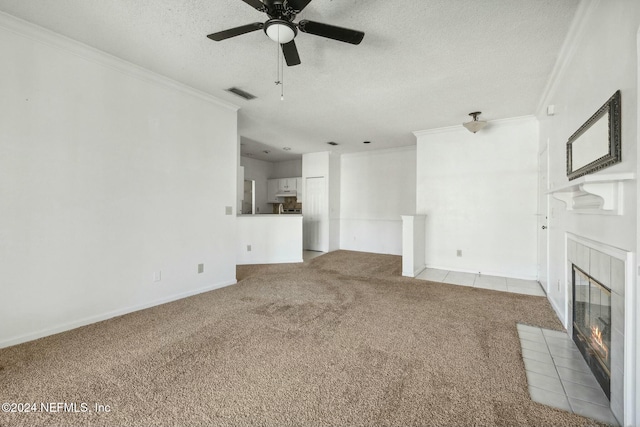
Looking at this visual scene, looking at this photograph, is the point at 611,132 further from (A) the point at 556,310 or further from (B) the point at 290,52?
(A) the point at 556,310

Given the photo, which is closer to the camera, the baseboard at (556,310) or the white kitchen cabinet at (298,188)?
the baseboard at (556,310)

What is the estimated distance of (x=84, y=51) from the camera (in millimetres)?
2557

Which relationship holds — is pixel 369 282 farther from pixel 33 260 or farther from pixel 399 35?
pixel 33 260

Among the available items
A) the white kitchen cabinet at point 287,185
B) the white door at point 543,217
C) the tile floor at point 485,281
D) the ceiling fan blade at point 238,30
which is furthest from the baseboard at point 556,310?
the white kitchen cabinet at point 287,185

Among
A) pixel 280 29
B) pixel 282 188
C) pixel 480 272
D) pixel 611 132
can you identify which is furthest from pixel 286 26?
pixel 282 188

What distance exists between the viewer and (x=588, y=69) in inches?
78.5

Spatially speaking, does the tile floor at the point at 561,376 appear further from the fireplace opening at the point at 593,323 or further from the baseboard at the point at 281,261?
the baseboard at the point at 281,261

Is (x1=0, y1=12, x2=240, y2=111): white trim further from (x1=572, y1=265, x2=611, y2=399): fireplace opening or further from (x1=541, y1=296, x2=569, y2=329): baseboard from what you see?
(x1=541, y1=296, x2=569, y2=329): baseboard

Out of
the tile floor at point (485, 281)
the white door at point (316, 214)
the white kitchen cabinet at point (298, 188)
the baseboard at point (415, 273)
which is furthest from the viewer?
the white kitchen cabinet at point (298, 188)

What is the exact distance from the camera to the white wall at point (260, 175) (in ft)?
26.4

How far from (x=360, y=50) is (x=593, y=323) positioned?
2.88 metres

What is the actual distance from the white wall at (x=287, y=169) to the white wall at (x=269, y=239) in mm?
3053

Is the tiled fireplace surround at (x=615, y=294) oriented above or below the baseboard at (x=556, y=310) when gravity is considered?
above

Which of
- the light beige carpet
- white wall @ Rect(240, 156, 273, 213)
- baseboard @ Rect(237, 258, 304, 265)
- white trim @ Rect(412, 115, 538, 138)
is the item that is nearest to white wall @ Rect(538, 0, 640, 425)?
the light beige carpet
